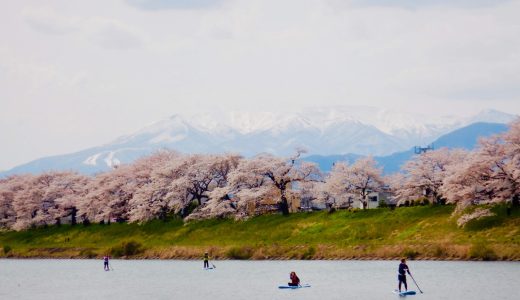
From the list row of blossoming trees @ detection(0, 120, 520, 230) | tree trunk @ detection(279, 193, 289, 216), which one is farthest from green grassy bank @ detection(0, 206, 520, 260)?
row of blossoming trees @ detection(0, 120, 520, 230)

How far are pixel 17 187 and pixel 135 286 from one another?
10742 centimetres

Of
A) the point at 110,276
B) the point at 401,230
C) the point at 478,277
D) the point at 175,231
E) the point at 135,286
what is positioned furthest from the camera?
the point at 175,231

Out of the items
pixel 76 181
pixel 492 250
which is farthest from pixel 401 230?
pixel 76 181

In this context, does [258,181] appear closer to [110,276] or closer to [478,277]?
[110,276]

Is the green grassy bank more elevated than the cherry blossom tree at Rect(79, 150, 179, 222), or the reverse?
the cherry blossom tree at Rect(79, 150, 179, 222)

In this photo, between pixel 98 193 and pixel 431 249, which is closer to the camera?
pixel 431 249

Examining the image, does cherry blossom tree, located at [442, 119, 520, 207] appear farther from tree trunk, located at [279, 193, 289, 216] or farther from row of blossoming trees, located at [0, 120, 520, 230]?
tree trunk, located at [279, 193, 289, 216]

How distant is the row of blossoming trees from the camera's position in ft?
431

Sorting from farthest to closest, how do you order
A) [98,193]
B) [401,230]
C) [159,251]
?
[98,193] < [159,251] < [401,230]

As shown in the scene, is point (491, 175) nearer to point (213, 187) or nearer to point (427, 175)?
point (427, 175)

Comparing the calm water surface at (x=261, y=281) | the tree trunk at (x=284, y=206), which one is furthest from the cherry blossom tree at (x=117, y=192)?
the calm water surface at (x=261, y=281)

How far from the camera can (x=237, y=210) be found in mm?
133750

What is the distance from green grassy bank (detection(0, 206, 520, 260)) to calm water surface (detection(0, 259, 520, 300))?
5.15 metres

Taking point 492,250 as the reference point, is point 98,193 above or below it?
above
